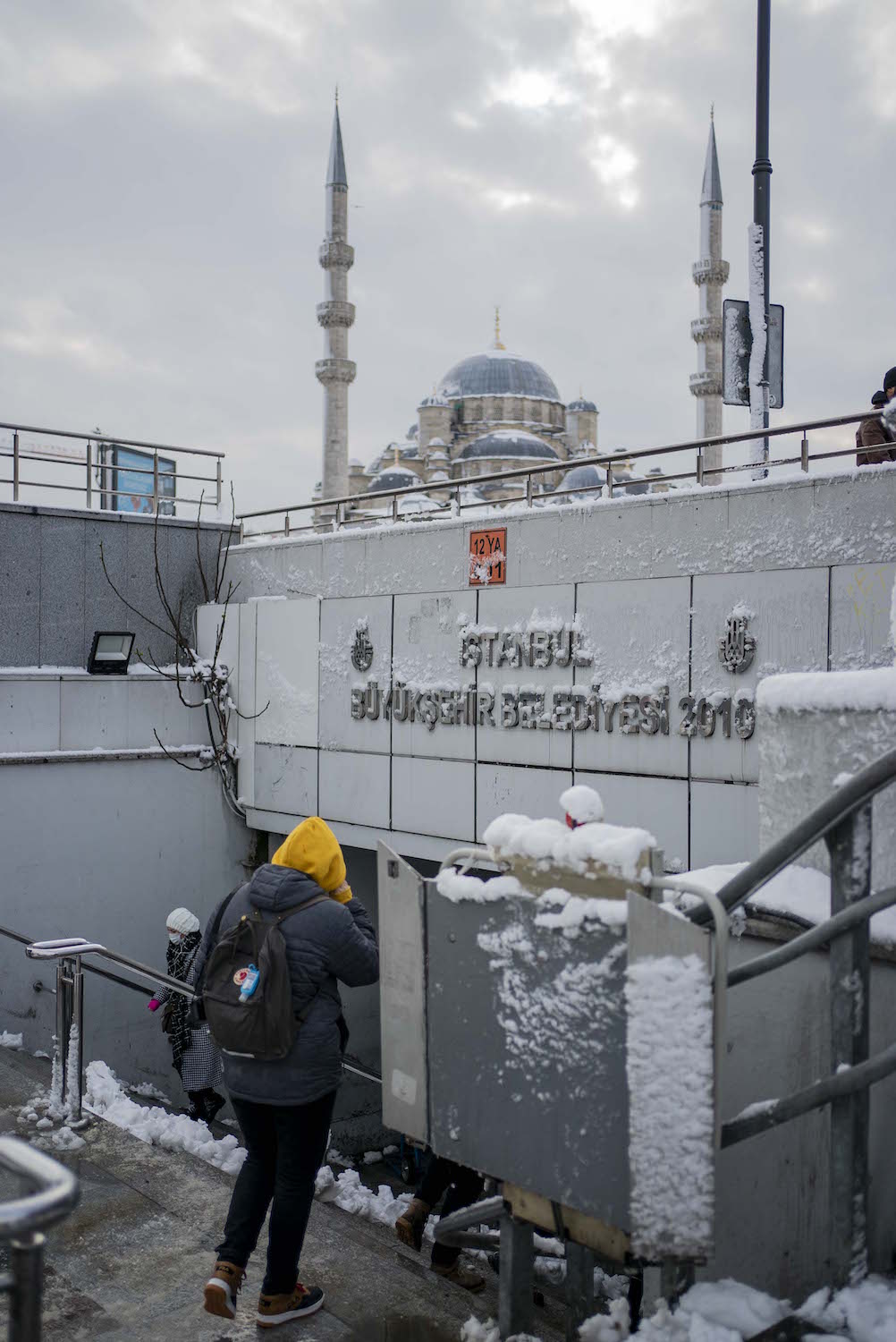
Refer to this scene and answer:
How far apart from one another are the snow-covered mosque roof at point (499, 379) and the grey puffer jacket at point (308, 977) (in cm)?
5961

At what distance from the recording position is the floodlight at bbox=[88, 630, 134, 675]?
39.5 ft

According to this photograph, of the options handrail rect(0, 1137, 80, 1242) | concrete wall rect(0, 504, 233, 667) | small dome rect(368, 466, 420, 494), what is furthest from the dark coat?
small dome rect(368, 466, 420, 494)

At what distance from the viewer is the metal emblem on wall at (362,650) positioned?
1146 cm

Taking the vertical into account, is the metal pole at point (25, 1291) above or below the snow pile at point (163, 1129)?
above

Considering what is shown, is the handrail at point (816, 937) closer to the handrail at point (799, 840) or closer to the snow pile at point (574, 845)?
the handrail at point (799, 840)

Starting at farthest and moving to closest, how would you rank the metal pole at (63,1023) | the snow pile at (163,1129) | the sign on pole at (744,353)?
the sign on pole at (744,353) < the metal pole at (63,1023) < the snow pile at (163,1129)

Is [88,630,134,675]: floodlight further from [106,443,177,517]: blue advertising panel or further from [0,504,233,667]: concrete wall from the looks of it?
[106,443,177,517]: blue advertising panel

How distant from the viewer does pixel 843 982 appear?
2.95 meters

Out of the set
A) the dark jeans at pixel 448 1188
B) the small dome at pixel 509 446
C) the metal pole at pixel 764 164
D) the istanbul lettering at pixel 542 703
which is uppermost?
the small dome at pixel 509 446

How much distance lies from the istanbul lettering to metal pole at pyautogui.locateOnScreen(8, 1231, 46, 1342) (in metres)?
6.78

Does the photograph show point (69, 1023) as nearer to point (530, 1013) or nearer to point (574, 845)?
point (530, 1013)

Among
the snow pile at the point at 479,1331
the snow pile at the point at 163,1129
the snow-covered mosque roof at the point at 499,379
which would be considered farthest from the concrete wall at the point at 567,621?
the snow-covered mosque roof at the point at 499,379

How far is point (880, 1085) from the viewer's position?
3.11 metres

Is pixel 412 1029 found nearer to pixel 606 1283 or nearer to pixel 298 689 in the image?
pixel 606 1283
